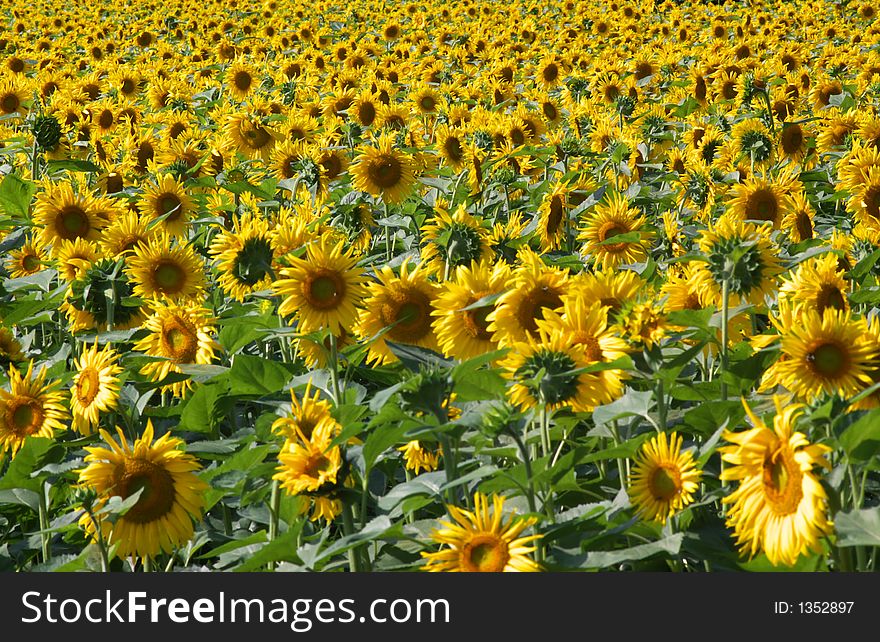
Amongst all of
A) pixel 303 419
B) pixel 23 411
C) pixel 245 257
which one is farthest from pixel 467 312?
pixel 23 411

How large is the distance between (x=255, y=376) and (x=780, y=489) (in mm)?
1758

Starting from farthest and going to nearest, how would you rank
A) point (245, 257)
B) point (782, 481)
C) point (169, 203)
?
point (169, 203) < point (245, 257) < point (782, 481)

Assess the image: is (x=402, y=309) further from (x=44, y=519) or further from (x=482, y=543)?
(x=44, y=519)

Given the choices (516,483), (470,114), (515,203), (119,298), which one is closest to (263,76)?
(470,114)

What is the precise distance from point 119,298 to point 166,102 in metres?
5.95

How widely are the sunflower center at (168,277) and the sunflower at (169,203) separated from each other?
130 centimetres

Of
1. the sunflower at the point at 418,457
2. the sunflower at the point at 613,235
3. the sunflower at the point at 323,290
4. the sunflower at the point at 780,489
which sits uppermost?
the sunflower at the point at 613,235

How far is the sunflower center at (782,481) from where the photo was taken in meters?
1.86

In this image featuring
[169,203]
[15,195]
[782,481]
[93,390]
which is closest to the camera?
[782,481]

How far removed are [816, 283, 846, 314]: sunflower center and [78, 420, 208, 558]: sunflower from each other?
181 cm

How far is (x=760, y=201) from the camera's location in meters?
4.57

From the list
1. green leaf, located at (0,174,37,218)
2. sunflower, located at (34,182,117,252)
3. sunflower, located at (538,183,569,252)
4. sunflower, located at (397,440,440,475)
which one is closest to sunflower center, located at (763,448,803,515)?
sunflower, located at (397,440,440,475)

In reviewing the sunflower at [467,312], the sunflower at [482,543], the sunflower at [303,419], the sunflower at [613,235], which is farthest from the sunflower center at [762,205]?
the sunflower at [482,543]

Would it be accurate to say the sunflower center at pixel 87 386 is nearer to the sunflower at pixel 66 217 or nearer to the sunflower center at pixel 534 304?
the sunflower center at pixel 534 304
